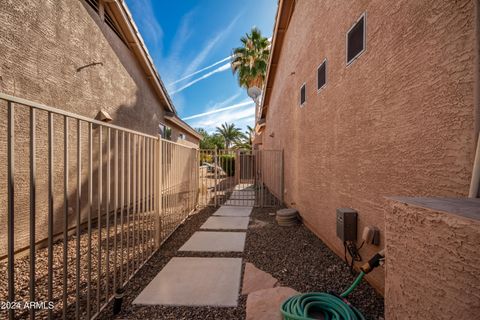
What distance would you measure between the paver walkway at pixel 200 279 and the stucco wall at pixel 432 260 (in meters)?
1.73

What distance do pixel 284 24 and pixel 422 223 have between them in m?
8.85

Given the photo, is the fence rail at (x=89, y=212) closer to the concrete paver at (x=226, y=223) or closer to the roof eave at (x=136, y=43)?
the concrete paver at (x=226, y=223)

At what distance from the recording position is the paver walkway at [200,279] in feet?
8.02

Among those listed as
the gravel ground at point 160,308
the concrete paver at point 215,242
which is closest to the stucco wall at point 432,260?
the gravel ground at point 160,308

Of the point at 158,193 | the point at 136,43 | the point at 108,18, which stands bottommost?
the point at 158,193

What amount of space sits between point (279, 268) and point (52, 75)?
558 centimetres

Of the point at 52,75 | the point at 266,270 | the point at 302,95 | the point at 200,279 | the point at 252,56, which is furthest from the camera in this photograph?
the point at 252,56

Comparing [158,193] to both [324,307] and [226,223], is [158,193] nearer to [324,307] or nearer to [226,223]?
[226,223]

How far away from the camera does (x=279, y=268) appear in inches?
124

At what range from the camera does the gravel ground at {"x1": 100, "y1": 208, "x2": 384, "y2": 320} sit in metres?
2.23

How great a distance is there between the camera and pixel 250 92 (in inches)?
690

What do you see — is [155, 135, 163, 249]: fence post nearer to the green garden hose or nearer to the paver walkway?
the paver walkway

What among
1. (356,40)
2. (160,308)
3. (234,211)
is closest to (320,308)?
(160,308)

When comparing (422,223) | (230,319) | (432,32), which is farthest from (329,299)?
(432,32)
